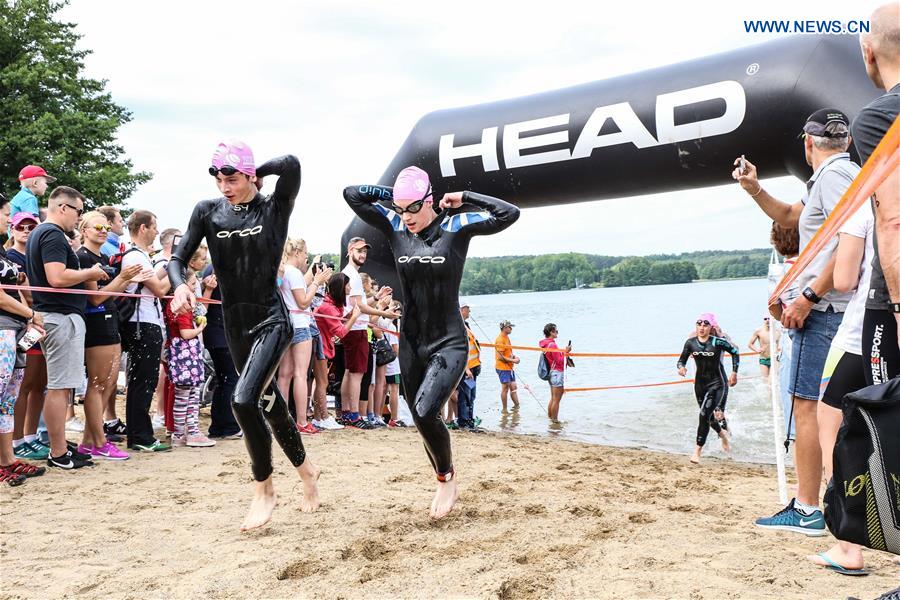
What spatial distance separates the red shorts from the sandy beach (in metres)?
2.23

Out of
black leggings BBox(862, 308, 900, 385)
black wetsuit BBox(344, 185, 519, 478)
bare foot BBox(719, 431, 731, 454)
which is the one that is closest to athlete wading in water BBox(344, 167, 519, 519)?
black wetsuit BBox(344, 185, 519, 478)

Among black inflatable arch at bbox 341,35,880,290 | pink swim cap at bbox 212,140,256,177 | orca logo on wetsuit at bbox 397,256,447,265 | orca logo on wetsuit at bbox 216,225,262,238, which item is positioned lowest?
orca logo on wetsuit at bbox 397,256,447,265

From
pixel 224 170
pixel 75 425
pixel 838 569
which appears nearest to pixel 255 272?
pixel 224 170

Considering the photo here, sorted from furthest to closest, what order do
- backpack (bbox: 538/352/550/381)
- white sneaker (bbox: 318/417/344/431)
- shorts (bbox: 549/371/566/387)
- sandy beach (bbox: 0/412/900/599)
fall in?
backpack (bbox: 538/352/550/381), shorts (bbox: 549/371/566/387), white sneaker (bbox: 318/417/344/431), sandy beach (bbox: 0/412/900/599)

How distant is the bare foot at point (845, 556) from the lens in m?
2.79

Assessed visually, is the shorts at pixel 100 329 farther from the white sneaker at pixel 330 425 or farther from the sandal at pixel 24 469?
the white sneaker at pixel 330 425

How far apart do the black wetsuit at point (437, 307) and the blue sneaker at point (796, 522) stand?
71.1 inches

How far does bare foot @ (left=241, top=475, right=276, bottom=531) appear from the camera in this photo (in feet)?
12.0

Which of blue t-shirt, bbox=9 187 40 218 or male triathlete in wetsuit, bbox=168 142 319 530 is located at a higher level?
blue t-shirt, bbox=9 187 40 218

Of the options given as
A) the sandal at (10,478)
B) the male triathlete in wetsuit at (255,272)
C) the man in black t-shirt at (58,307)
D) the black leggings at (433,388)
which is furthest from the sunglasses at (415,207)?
the sandal at (10,478)

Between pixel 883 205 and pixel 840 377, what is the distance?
1.05 metres

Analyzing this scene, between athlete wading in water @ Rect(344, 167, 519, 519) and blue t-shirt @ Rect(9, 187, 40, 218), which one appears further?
blue t-shirt @ Rect(9, 187, 40, 218)

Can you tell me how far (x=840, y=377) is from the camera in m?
2.77

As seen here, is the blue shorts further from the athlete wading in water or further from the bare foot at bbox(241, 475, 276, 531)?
the bare foot at bbox(241, 475, 276, 531)
